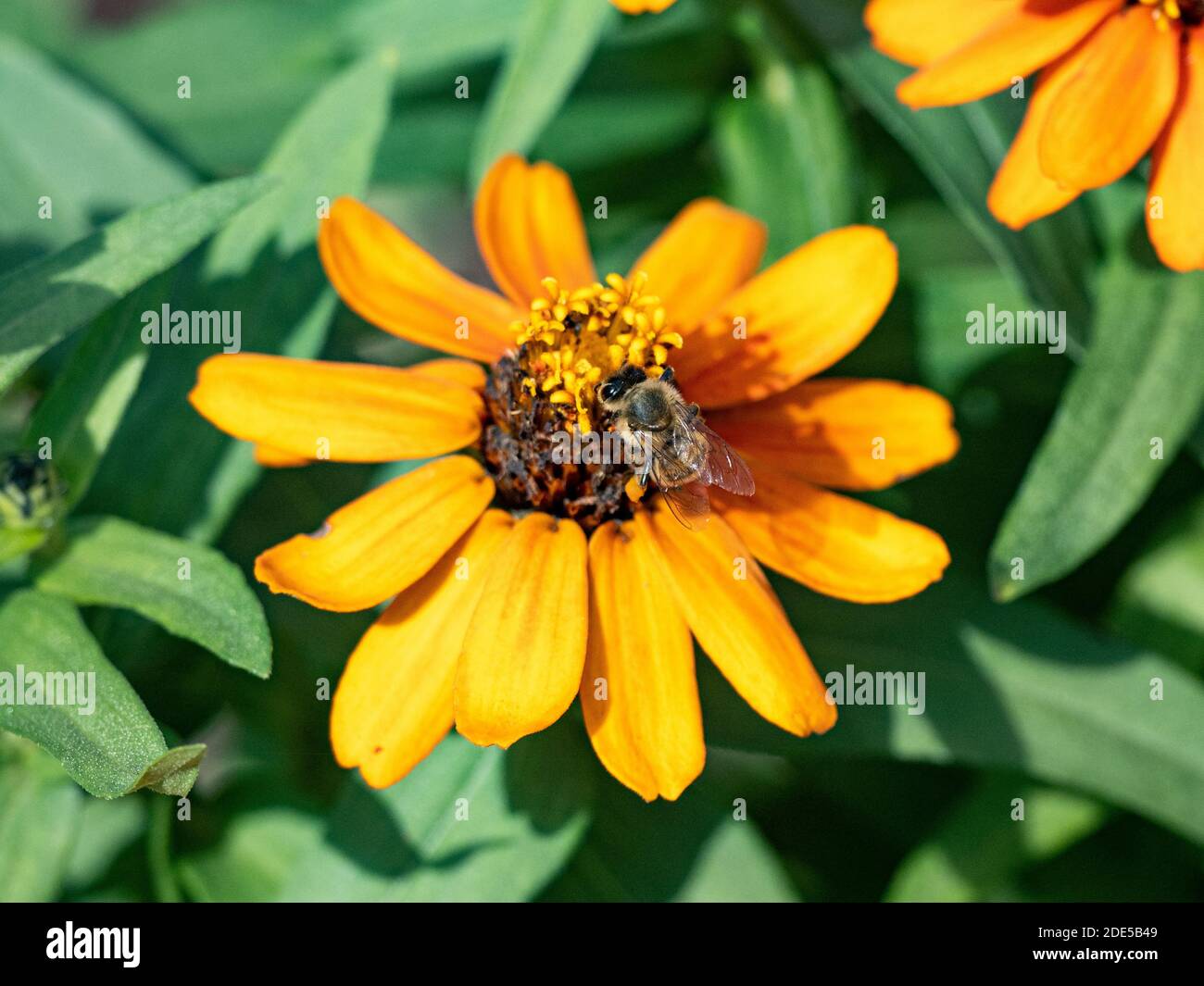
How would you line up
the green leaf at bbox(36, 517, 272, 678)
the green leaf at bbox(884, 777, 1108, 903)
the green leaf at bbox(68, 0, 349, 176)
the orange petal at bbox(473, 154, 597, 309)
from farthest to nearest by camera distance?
the green leaf at bbox(68, 0, 349, 176), the green leaf at bbox(884, 777, 1108, 903), the orange petal at bbox(473, 154, 597, 309), the green leaf at bbox(36, 517, 272, 678)

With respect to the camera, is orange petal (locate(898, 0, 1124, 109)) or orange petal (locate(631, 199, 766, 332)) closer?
orange petal (locate(898, 0, 1124, 109))

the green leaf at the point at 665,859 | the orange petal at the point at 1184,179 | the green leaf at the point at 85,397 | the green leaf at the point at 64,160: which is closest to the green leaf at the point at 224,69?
the green leaf at the point at 64,160

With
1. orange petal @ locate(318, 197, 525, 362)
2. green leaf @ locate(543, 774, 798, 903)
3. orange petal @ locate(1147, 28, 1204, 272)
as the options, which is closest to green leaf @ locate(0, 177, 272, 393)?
orange petal @ locate(318, 197, 525, 362)

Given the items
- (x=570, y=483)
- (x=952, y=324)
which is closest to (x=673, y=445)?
(x=570, y=483)

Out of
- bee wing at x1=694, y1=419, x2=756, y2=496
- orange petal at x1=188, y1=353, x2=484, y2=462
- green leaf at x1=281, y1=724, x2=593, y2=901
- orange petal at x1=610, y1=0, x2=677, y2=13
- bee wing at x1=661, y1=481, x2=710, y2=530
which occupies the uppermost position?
orange petal at x1=610, y1=0, x2=677, y2=13

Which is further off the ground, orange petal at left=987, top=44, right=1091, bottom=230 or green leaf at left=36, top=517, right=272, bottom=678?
orange petal at left=987, top=44, right=1091, bottom=230

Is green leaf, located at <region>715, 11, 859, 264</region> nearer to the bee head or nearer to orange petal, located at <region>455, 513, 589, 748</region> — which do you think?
the bee head

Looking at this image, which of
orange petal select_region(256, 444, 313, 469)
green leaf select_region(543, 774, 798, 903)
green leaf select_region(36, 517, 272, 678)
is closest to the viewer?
green leaf select_region(36, 517, 272, 678)

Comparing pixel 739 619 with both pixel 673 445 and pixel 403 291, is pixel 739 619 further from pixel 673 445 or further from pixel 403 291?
pixel 403 291
